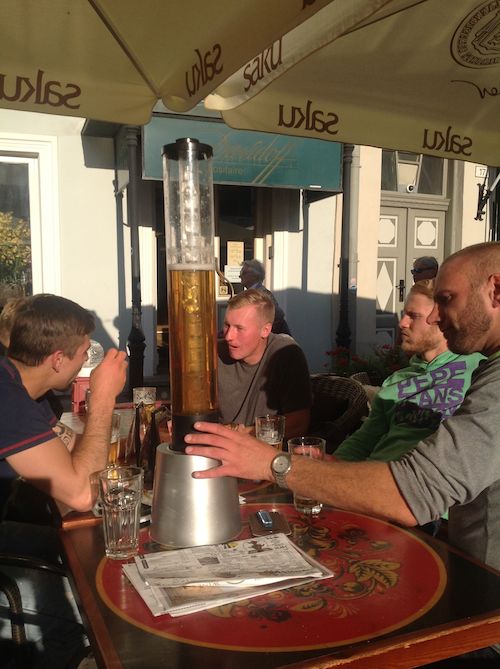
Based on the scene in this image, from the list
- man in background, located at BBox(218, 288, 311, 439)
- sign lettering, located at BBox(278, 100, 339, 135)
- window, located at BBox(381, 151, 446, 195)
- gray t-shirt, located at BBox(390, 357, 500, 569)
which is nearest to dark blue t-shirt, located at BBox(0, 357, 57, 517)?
gray t-shirt, located at BBox(390, 357, 500, 569)

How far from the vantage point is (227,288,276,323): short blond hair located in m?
3.17

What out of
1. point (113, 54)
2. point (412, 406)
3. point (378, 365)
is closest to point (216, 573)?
point (412, 406)

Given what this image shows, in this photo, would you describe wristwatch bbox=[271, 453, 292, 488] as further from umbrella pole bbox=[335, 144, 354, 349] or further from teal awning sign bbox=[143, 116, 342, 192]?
umbrella pole bbox=[335, 144, 354, 349]

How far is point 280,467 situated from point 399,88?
6.82 ft

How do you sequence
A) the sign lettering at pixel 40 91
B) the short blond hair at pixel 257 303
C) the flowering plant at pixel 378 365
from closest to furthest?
1. the sign lettering at pixel 40 91
2. the short blond hair at pixel 257 303
3. the flowering plant at pixel 378 365

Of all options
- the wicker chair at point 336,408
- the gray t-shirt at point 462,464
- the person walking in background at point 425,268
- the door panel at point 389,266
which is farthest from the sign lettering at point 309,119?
the door panel at point 389,266

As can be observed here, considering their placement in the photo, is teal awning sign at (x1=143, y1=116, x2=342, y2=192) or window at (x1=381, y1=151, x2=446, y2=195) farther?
window at (x1=381, y1=151, x2=446, y2=195)

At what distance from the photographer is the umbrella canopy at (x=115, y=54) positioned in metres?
2.12

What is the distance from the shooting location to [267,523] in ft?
5.46

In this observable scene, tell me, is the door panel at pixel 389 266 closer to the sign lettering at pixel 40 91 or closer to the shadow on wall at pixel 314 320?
the shadow on wall at pixel 314 320

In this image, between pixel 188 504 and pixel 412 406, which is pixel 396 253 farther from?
pixel 188 504

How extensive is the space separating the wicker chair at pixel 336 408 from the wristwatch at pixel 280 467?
1.35 metres

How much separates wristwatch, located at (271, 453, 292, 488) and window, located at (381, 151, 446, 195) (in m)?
7.80

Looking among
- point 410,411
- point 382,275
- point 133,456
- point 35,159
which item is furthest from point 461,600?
point 382,275
